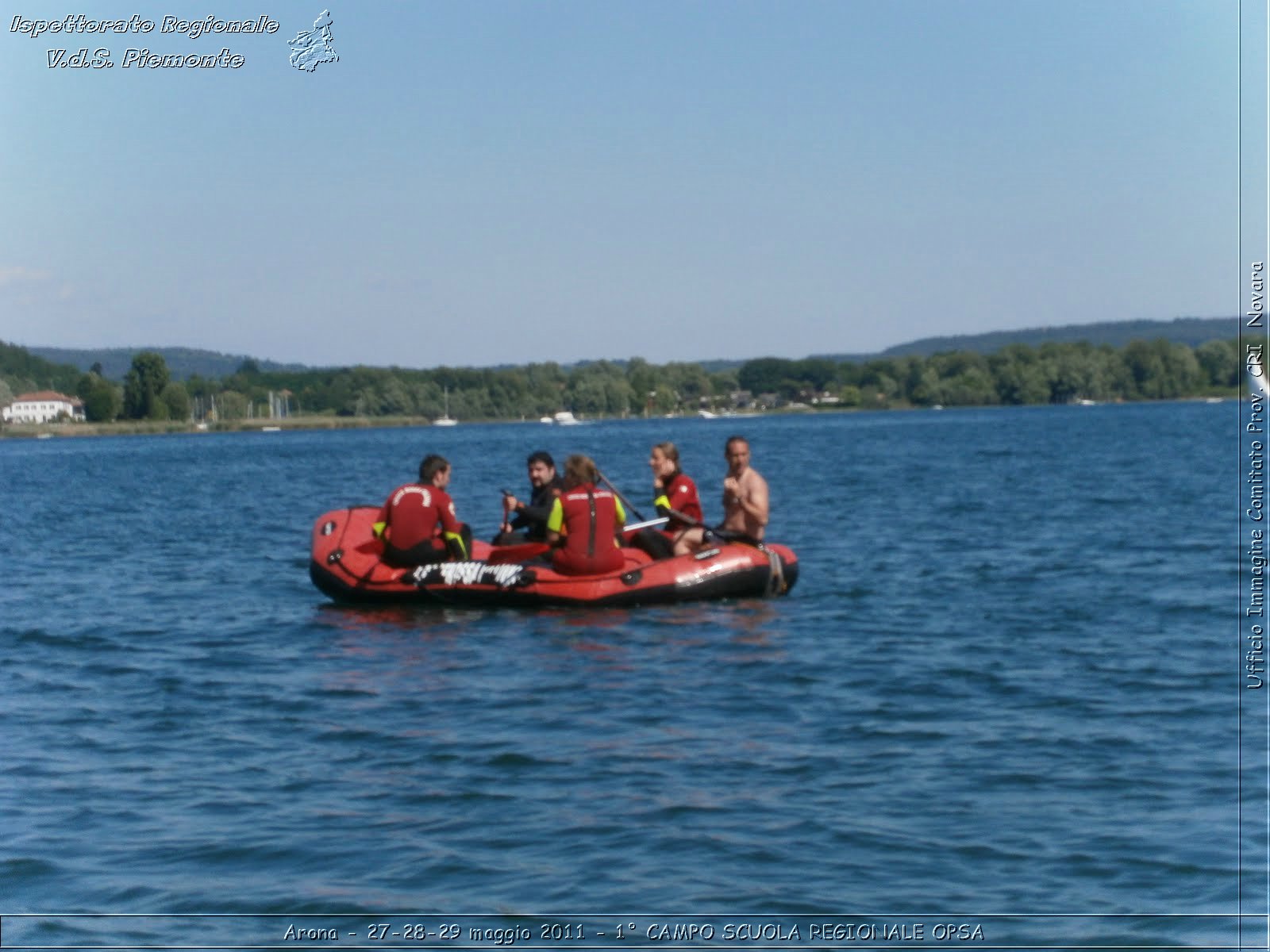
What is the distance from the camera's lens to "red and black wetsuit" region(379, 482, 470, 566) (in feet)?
45.5

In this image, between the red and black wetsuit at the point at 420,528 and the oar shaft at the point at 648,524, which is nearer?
the red and black wetsuit at the point at 420,528

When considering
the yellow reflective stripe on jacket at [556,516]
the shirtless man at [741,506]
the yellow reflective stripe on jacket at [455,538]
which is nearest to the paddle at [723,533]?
the shirtless man at [741,506]

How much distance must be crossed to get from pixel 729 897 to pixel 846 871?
23.4 inches

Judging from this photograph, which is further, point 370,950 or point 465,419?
point 465,419

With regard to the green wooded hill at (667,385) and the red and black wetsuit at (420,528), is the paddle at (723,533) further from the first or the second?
the green wooded hill at (667,385)

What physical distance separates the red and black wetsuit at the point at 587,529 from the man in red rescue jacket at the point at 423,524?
1.03m

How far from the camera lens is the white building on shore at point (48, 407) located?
113375mm

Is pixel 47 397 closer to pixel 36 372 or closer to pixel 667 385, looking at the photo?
pixel 36 372

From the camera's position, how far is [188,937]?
623 cm

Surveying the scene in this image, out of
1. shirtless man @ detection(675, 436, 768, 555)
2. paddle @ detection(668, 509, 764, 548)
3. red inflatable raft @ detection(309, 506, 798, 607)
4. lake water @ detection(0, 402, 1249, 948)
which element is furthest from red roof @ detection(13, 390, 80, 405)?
paddle @ detection(668, 509, 764, 548)

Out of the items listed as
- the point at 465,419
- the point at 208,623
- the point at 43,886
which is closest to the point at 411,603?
the point at 208,623

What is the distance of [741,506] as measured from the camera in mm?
14250

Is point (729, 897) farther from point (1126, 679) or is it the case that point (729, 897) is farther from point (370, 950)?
point (1126, 679)

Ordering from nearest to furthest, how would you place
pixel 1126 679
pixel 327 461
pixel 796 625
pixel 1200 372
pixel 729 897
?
pixel 729 897 → pixel 1126 679 → pixel 796 625 → pixel 327 461 → pixel 1200 372
